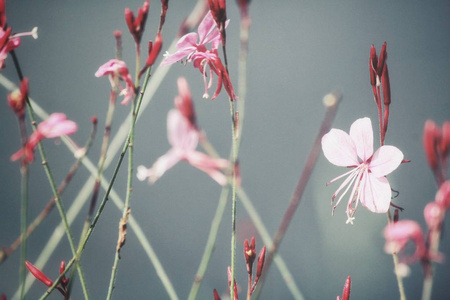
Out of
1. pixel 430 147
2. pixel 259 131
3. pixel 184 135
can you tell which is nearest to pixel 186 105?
pixel 184 135

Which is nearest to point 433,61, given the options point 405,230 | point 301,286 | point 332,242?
point 332,242

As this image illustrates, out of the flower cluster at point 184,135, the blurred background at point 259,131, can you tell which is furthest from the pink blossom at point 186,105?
the blurred background at point 259,131

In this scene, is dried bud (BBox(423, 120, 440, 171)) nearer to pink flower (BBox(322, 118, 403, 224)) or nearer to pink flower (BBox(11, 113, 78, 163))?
pink flower (BBox(322, 118, 403, 224))

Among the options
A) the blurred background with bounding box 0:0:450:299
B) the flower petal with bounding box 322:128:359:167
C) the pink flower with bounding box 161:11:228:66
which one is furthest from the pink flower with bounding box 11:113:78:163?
the blurred background with bounding box 0:0:450:299

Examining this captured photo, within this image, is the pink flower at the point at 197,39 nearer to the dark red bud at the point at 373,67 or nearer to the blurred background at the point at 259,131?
the dark red bud at the point at 373,67

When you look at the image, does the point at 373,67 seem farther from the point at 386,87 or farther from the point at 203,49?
the point at 203,49

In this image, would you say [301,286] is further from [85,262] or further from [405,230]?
[405,230]
